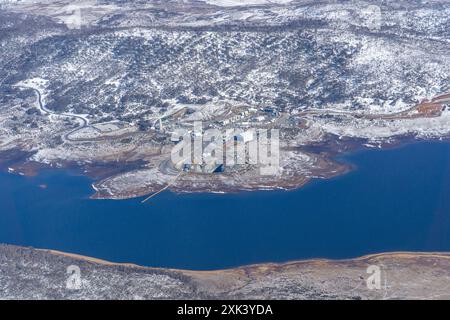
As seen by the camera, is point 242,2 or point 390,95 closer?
point 390,95

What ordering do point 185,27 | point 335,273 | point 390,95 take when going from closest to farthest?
point 335,273 < point 390,95 < point 185,27

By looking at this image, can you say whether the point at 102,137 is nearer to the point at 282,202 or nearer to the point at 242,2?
the point at 282,202

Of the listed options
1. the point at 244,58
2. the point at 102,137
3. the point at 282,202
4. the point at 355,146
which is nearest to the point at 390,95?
the point at 355,146

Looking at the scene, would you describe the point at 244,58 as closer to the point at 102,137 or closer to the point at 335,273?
the point at 102,137

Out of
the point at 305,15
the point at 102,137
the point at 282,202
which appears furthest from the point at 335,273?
the point at 305,15

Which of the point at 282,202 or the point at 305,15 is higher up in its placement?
the point at 305,15

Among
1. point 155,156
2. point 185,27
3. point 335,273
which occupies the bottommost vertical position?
point 335,273

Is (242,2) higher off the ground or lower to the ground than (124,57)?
higher

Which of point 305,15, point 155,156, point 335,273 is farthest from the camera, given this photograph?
point 305,15

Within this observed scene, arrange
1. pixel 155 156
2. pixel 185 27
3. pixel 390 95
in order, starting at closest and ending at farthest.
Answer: pixel 155 156 < pixel 390 95 < pixel 185 27
